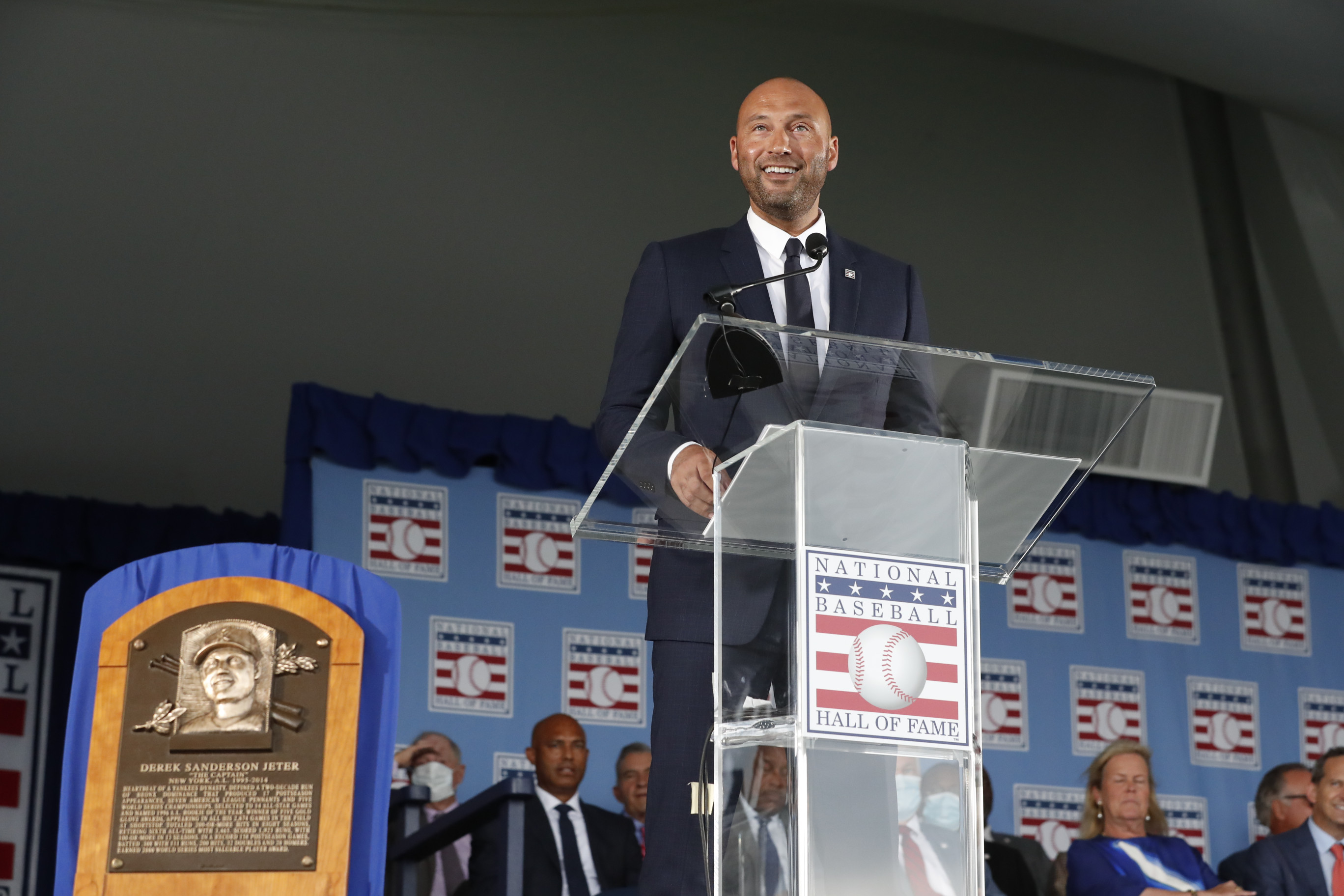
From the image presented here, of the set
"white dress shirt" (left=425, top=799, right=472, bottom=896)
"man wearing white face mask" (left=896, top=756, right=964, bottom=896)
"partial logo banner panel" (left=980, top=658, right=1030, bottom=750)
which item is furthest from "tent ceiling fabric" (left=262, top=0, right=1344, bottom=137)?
"man wearing white face mask" (left=896, top=756, right=964, bottom=896)

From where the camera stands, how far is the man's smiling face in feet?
6.50

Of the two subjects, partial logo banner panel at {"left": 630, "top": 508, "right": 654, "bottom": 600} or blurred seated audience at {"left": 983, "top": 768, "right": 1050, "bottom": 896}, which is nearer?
blurred seated audience at {"left": 983, "top": 768, "right": 1050, "bottom": 896}

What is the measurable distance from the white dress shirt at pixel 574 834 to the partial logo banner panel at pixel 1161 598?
2263 mm

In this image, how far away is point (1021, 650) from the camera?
5680mm

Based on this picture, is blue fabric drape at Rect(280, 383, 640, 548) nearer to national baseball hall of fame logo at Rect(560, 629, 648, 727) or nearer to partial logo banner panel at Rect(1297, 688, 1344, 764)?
national baseball hall of fame logo at Rect(560, 629, 648, 727)

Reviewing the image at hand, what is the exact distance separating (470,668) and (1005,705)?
1.93 m

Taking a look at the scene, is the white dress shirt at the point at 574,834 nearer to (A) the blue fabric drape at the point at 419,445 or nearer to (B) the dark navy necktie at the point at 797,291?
(A) the blue fabric drape at the point at 419,445

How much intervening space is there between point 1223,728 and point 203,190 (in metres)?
4.36

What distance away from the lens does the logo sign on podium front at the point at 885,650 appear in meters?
1.54

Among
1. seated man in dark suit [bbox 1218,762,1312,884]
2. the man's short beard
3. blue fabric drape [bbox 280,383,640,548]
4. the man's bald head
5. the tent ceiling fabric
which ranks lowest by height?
seated man in dark suit [bbox 1218,762,1312,884]

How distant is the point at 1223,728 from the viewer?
5750 mm

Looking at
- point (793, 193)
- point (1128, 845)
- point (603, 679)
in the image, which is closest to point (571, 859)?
point (603, 679)

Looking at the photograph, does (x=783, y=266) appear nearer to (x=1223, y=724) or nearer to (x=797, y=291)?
(x=797, y=291)

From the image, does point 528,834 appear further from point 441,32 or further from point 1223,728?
point 441,32
